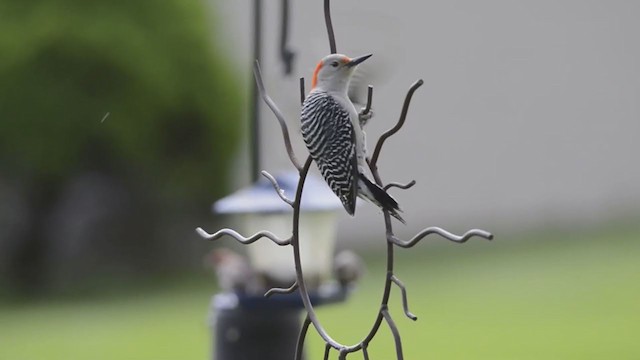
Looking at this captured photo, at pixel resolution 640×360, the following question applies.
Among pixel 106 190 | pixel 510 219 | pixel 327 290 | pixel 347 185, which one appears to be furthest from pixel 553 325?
pixel 347 185

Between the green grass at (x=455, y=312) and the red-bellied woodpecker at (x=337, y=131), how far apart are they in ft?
11.7

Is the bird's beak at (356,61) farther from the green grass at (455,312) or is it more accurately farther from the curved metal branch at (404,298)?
the green grass at (455,312)

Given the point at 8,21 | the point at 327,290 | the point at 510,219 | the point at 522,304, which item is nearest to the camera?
the point at 327,290

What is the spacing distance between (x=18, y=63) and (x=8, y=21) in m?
0.22

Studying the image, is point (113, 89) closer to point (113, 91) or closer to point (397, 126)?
point (113, 91)

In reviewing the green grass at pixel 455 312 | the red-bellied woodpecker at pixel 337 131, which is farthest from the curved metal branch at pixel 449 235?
the green grass at pixel 455 312

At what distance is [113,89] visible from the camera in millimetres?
5957

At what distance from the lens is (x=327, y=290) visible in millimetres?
2482

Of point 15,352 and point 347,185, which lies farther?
point 15,352

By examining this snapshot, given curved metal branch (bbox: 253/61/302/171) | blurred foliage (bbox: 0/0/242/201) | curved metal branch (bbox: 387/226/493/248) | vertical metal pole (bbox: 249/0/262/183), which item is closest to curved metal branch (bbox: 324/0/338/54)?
curved metal branch (bbox: 253/61/302/171)

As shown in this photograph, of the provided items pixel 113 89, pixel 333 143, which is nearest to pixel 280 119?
pixel 333 143

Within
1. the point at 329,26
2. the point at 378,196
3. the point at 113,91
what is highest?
the point at 113,91

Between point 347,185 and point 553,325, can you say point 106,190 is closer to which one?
point 553,325

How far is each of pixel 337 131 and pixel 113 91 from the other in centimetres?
454
